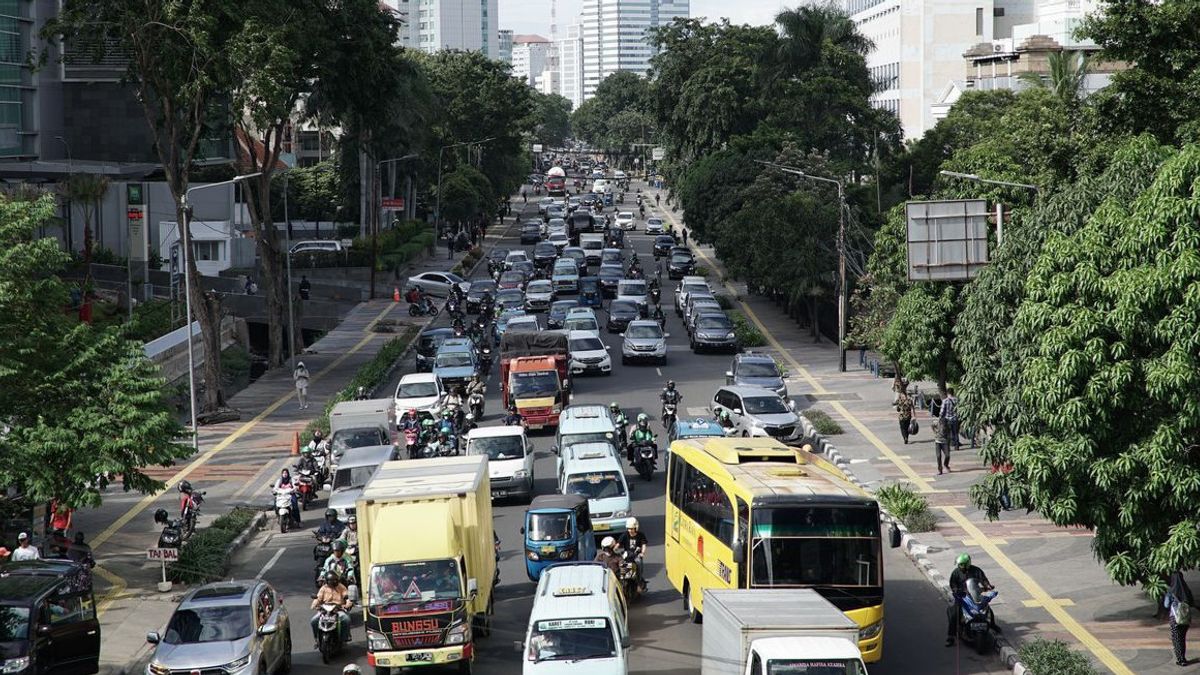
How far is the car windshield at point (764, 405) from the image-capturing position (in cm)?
4025

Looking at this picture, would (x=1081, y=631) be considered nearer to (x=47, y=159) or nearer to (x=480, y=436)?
(x=480, y=436)

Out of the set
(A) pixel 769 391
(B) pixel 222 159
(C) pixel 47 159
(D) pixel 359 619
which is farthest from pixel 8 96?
(D) pixel 359 619

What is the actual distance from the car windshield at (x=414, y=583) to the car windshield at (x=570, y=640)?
221 centimetres

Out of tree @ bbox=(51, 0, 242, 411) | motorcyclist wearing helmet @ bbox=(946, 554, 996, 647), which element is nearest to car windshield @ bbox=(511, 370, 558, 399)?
tree @ bbox=(51, 0, 242, 411)

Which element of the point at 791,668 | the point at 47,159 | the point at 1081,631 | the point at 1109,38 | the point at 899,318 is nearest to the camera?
the point at 791,668

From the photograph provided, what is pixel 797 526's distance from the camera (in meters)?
21.0

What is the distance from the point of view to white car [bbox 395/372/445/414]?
43156mm

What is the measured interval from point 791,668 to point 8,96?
203 feet

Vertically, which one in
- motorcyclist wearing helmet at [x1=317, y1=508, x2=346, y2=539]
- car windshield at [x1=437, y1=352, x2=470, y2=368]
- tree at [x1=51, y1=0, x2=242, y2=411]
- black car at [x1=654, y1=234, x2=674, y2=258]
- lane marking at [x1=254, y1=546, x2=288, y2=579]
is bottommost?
lane marking at [x1=254, y1=546, x2=288, y2=579]

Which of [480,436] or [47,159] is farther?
[47,159]

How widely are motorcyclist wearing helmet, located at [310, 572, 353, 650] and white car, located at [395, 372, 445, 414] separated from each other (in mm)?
18937

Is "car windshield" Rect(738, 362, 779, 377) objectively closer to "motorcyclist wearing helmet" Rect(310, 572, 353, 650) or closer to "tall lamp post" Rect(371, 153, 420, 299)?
"motorcyclist wearing helmet" Rect(310, 572, 353, 650)

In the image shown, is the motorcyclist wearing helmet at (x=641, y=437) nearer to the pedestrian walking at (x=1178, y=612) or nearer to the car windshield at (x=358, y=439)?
the car windshield at (x=358, y=439)

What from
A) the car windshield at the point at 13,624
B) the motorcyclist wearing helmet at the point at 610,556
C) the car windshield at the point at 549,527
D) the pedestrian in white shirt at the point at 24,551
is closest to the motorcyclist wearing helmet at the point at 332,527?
the car windshield at the point at 549,527
